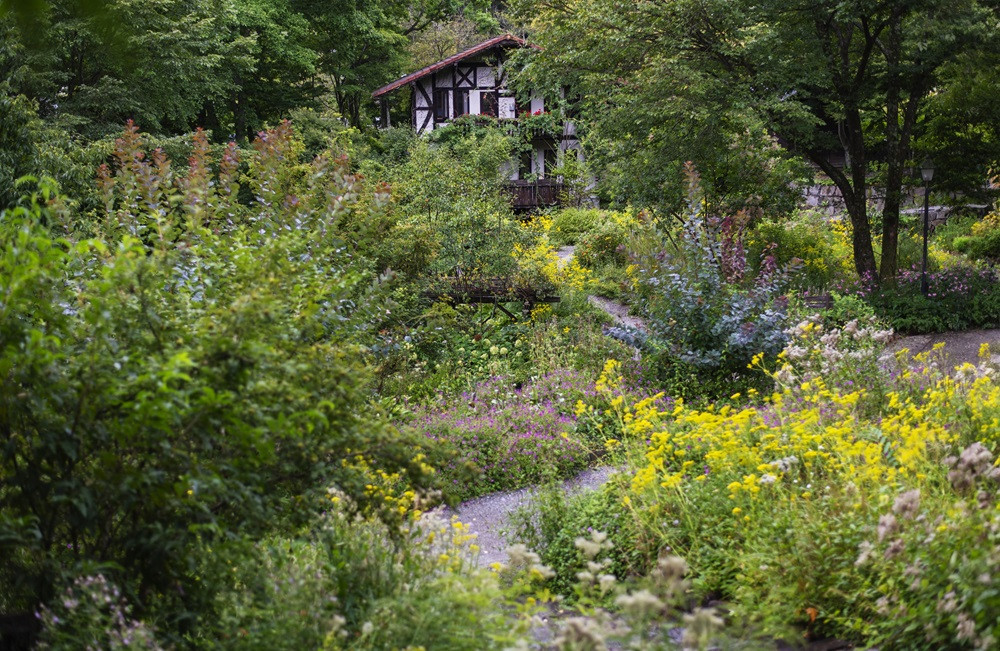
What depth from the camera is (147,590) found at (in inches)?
134

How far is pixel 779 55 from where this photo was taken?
12.0 meters

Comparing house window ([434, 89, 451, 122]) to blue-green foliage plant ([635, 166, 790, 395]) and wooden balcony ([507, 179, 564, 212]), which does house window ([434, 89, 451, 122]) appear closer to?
wooden balcony ([507, 179, 564, 212])

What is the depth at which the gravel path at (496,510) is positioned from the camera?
5662 mm

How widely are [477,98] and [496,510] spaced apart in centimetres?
2710

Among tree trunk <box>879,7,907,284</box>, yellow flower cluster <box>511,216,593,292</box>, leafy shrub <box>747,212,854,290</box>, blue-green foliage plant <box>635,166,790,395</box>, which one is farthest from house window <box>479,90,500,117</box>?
blue-green foliage plant <box>635,166,790,395</box>

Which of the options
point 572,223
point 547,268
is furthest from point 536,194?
point 547,268

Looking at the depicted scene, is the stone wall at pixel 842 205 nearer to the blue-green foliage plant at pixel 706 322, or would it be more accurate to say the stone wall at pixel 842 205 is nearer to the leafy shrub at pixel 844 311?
the leafy shrub at pixel 844 311

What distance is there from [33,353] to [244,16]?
872 inches

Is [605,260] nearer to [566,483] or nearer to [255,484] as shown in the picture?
[566,483]

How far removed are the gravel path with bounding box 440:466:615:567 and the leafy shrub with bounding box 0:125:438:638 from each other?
2.02m

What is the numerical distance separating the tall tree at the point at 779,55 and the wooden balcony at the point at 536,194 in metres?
14.5

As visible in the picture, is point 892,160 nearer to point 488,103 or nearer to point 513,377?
point 513,377

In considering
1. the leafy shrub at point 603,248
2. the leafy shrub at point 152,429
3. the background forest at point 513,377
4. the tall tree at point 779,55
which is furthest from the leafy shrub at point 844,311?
the leafy shrub at point 152,429

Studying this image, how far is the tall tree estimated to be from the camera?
1155 cm
